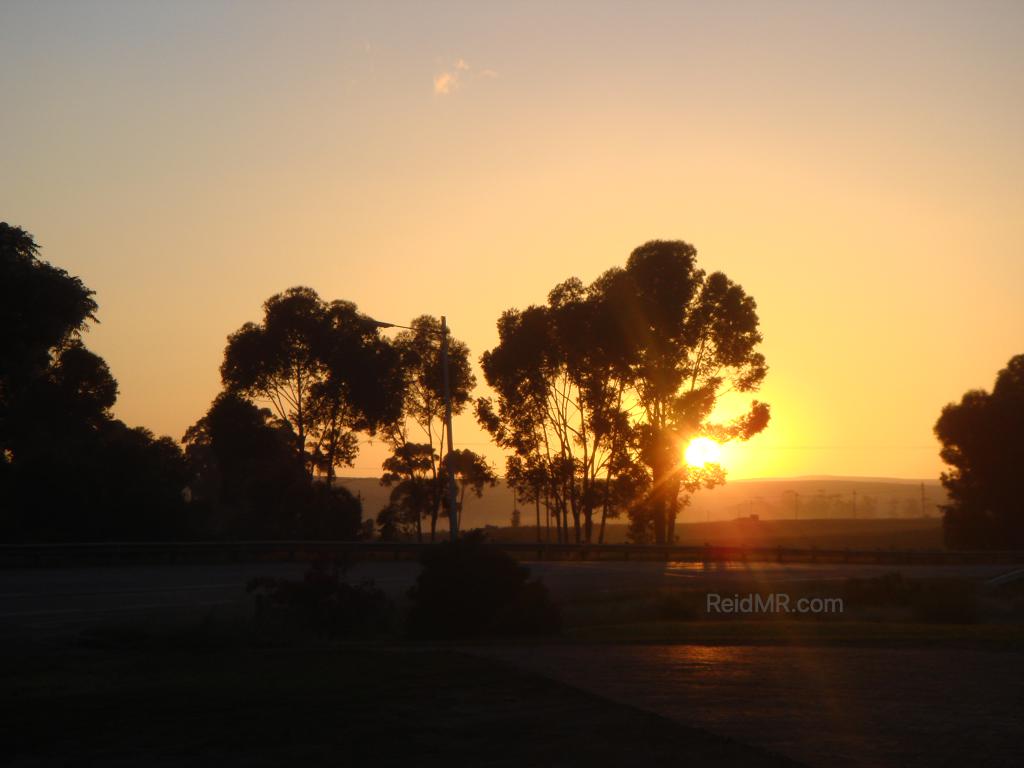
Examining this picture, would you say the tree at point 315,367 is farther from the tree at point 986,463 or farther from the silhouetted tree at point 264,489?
the tree at point 986,463

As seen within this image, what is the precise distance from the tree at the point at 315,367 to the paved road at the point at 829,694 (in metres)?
48.0

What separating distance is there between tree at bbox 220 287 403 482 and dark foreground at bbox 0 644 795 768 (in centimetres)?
4835

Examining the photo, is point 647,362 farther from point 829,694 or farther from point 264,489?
point 829,694

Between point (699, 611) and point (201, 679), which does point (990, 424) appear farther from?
point (201, 679)

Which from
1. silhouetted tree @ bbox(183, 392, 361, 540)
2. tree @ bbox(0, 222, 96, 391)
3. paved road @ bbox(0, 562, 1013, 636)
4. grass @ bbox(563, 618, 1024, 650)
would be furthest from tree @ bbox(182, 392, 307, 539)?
grass @ bbox(563, 618, 1024, 650)

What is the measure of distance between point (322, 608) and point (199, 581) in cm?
1164

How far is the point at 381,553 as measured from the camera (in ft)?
138

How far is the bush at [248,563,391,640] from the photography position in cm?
1684

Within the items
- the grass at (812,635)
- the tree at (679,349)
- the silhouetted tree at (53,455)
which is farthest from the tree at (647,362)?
the grass at (812,635)

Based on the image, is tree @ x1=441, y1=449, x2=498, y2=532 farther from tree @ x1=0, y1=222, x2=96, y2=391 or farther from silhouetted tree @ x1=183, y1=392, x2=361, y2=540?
tree @ x1=0, y1=222, x2=96, y2=391

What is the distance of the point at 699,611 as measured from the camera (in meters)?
21.9

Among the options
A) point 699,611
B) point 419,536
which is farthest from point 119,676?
point 419,536

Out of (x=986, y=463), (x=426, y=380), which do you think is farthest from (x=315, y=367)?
(x=986, y=463)

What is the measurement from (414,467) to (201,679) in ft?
Result: 178
